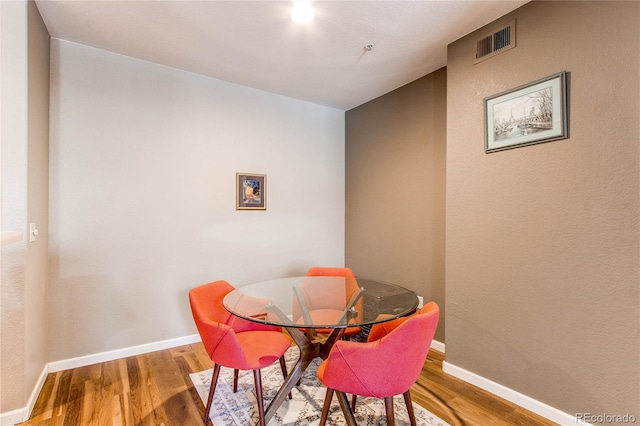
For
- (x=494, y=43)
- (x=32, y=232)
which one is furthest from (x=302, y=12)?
(x=32, y=232)

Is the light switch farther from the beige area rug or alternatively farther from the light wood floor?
the beige area rug

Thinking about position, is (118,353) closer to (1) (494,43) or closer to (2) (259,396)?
(2) (259,396)

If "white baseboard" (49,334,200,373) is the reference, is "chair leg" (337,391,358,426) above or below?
above

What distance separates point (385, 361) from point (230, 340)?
82 centimetres

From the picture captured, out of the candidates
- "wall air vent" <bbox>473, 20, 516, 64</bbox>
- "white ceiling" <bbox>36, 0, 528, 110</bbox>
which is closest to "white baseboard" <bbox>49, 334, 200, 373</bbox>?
"white ceiling" <bbox>36, 0, 528, 110</bbox>

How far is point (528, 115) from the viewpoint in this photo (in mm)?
2008

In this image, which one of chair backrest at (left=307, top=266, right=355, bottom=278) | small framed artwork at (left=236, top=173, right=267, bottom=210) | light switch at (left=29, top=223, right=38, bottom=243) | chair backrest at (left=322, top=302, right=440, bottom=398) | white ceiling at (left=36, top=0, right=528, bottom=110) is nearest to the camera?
chair backrest at (left=322, top=302, right=440, bottom=398)

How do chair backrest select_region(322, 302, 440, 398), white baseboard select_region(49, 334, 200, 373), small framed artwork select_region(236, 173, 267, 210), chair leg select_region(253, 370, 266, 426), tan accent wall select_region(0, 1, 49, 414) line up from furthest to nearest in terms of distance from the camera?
1. small framed artwork select_region(236, 173, 267, 210)
2. white baseboard select_region(49, 334, 200, 373)
3. tan accent wall select_region(0, 1, 49, 414)
4. chair leg select_region(253, 370, 266, 426)
5. chair backrest select_region(322, 302, 440, 398)

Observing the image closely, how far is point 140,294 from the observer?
2.78 m

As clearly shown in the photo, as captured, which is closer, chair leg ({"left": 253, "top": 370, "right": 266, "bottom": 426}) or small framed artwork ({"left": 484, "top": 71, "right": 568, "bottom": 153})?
chair leg ({"left": 253, "top": 370, "right": 266, "bottom": 426})

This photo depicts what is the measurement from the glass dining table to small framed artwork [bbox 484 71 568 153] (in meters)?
1.28

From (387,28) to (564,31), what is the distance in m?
1.10

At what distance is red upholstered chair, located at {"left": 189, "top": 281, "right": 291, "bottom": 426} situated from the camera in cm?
167

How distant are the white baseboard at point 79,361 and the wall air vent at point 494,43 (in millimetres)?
3508
